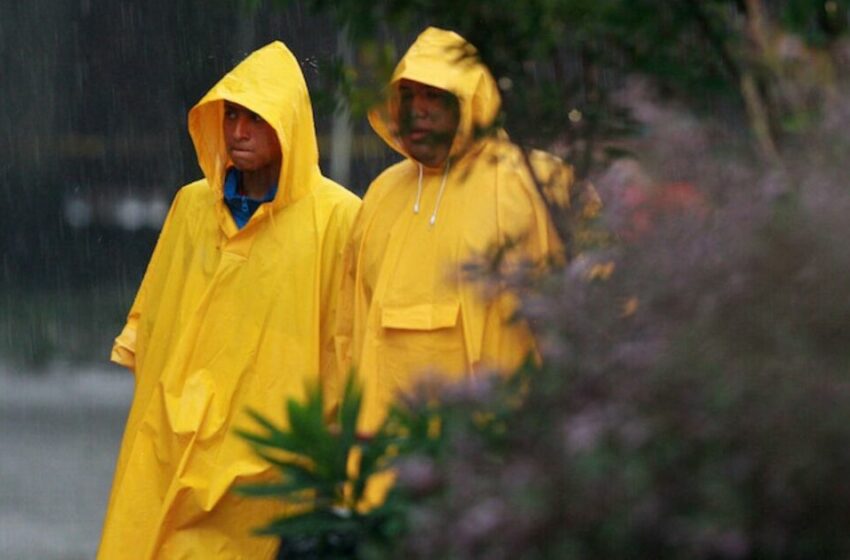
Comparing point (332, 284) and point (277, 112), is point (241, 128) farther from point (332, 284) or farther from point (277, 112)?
point (332, 284)

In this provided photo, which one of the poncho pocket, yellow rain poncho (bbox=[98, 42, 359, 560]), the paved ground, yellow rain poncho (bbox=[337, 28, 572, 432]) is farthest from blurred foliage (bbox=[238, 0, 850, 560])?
the paved ground

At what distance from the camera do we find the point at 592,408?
2.29 m

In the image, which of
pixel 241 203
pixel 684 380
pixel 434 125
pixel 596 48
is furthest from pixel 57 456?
pixel 684 380

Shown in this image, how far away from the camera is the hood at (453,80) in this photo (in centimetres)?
306

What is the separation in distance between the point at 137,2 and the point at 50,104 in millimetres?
1167

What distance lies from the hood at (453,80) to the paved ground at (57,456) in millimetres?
3525

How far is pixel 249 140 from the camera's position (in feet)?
21.0

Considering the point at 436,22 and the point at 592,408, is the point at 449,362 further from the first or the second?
the point at 592,408

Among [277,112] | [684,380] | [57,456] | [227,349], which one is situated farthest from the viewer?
[57,456]

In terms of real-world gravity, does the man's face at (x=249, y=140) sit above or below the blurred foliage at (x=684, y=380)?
below

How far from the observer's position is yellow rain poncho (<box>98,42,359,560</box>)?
6.18 m

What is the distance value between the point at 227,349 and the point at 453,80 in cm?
142

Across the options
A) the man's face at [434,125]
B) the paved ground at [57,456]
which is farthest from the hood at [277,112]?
the paved ground at [57,456]

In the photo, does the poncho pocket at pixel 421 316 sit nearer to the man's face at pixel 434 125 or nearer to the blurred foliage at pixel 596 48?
the man's face at pixel 434 125
